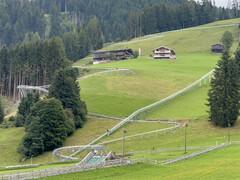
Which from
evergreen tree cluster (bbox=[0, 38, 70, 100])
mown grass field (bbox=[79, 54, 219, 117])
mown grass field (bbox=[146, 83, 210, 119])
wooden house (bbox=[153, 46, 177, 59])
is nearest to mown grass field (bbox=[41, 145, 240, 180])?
mown grass field (bbox=[146, 83, 210, 119])

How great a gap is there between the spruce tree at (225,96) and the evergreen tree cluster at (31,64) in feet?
242

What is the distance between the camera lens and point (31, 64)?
165875 mm

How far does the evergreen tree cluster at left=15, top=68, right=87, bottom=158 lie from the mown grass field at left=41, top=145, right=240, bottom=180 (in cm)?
3733

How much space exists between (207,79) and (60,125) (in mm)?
61878

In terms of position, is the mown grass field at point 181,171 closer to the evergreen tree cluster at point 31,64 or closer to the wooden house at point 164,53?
the evergreen tree cluster at point 31,64

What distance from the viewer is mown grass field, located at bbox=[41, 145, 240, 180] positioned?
188ft

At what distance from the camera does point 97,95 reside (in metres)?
130

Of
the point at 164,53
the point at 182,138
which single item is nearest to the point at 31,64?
the point at 164,53

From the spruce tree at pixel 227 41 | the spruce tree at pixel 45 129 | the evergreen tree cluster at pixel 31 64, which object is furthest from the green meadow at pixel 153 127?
the spruce tree at pixel 227 41

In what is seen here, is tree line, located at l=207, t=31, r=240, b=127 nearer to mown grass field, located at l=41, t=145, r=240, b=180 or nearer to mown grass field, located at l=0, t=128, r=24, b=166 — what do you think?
mown grass field, located at l=41, t=145, r=240, b=180

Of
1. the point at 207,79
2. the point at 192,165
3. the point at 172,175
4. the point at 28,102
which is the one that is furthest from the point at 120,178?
the point at 207,79

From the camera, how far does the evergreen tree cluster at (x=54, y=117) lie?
97262 millimetres

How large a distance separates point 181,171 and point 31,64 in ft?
373

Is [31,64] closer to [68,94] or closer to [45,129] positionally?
[68,94]
